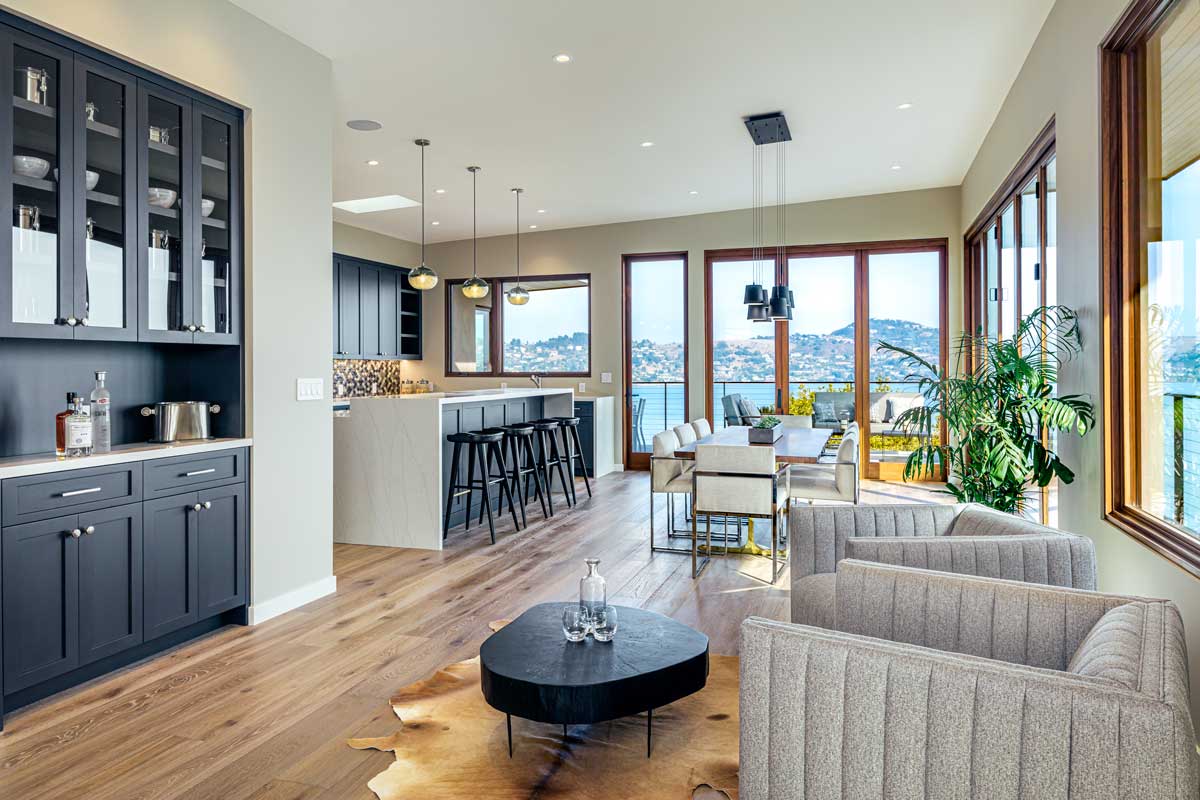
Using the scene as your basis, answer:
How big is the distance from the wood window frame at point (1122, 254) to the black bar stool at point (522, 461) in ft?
13.3

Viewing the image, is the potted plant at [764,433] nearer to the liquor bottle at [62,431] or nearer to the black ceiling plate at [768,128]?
the black ceiling plate at [768,128]

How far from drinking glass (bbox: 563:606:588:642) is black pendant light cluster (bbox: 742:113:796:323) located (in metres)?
3.97

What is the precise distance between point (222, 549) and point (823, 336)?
680 centimetres

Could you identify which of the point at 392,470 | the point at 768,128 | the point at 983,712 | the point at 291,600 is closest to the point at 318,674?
the point at 291,600

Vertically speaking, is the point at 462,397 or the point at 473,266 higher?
the point at 473,266

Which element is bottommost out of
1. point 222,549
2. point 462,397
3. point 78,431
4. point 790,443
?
point 222,549

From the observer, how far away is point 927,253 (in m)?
8.05

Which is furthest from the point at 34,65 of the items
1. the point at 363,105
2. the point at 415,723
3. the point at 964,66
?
the point at 964,66

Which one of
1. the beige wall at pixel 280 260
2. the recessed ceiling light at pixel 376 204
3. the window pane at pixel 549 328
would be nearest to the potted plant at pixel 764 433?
the beige wall at pixel 280 260

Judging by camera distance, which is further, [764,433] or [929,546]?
[764,433]

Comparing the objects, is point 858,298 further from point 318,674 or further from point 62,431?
point 62,431

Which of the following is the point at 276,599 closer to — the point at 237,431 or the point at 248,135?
the point at 237,431

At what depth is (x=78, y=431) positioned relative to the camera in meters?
2.98

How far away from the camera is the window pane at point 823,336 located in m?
8.36
